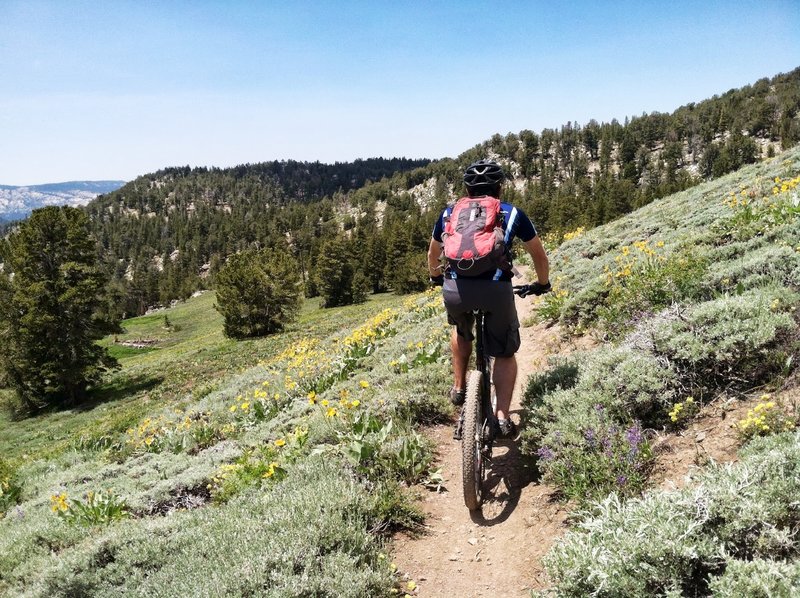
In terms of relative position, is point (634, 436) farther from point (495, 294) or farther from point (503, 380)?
point (495, 294)

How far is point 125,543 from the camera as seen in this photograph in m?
4.69

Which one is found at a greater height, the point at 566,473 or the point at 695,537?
the point at 695,537

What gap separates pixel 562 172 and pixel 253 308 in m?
178

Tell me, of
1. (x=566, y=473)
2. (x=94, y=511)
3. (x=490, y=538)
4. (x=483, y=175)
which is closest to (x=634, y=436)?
(x=566, y=473)

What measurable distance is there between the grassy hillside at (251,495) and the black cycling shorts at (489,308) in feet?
5.81

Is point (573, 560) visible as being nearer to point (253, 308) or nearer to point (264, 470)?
point (264, 470)

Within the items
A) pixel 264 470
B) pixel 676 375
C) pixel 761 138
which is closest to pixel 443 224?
pixel 676 375

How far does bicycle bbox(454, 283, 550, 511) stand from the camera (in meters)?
4.45

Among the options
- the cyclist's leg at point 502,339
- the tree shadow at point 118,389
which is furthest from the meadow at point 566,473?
the tree shadow at point 118,389

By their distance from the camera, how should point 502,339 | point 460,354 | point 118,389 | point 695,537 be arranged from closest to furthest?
point 695,537 → point 502,339 → point 460,354 → point 118,389

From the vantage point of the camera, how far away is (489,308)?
462 cm

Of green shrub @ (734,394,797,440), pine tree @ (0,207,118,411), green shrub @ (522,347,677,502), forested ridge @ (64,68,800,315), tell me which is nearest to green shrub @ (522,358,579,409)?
green shrub @ (522,347,677,502)

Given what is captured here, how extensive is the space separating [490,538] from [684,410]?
2.33 metres

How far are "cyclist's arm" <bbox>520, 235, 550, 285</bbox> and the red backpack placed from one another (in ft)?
1.19
